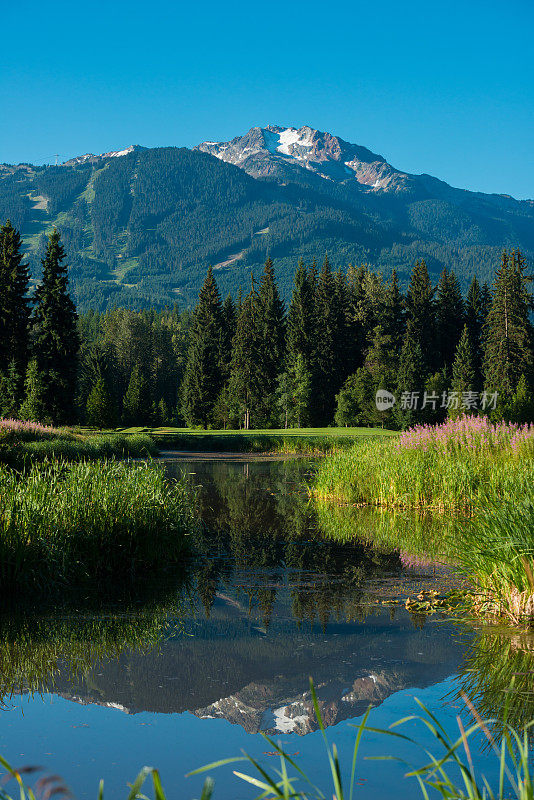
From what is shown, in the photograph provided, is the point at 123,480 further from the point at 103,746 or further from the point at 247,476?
the point at 247,476

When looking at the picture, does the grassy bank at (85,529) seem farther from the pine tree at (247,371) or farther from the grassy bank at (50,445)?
the pine tree at (247,371)

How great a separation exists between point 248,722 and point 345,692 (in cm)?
83

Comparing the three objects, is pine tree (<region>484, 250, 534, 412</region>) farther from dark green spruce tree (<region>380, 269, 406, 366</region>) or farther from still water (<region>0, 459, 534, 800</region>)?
still water (<region>0, 459, 534, 800</region>)

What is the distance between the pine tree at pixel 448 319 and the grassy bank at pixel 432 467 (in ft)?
201

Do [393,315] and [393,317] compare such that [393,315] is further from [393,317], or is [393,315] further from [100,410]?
[100,410]

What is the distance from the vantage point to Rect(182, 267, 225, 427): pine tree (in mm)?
76938

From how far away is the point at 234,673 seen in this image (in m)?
5.71

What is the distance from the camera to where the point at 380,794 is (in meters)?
3.81

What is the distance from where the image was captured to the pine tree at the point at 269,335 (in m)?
74.1

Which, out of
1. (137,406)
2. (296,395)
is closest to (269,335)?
(296,395)

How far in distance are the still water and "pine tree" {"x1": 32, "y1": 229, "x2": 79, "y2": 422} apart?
38.0 metres

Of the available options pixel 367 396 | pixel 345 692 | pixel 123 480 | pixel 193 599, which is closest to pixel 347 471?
pixel 123 480

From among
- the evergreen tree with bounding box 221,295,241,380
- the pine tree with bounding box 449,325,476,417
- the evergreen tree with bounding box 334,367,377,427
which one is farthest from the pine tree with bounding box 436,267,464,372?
the evergreen tree with bounding box 221,295,241,380

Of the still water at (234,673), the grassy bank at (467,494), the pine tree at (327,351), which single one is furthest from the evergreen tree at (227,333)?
the still water at (234,673)
